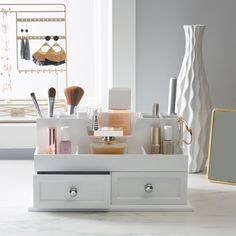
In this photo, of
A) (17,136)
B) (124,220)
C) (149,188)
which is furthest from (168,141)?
(17,136)

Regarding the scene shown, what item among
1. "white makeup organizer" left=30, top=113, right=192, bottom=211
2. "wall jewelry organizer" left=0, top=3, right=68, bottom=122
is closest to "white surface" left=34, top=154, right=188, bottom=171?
"white makeup organizer" left=30, top=113, right=192, bottom=211

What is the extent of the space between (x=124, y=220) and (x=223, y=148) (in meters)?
0.47

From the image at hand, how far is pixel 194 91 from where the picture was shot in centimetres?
182

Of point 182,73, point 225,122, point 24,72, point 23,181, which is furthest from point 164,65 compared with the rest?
point 23,181

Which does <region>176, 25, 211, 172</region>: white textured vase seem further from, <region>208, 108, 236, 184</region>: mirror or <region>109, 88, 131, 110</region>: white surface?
<region>109, 88, 131, 110</region>: white surface

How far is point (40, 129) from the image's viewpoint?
158 centimetres

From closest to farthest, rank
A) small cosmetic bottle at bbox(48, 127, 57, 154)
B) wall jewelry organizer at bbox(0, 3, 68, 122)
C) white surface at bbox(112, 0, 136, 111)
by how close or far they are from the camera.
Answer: small cosmetic bottle at bbox(48, 127, 57, 154)
white surface at bbox(112, 0, 136, 111)
wall jewelry organizer at bbox(0, 3, 68, 122)

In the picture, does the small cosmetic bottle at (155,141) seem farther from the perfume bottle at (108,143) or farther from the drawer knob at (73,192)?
the drawer knob at (73,192)

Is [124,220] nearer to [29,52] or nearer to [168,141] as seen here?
[168,141]

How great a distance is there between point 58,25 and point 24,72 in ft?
0.69

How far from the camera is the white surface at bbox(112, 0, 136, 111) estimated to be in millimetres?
1962

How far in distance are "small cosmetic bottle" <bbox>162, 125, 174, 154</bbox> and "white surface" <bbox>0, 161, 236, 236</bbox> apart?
15 cm

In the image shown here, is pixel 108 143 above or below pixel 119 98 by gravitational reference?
below

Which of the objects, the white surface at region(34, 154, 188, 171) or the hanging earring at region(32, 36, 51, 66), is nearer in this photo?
the white surface at region(34, 154, 188, 171)
